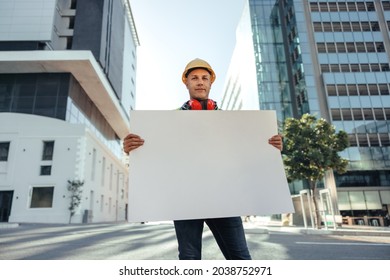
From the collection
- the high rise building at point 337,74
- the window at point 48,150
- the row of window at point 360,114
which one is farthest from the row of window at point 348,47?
the window at point 48,150

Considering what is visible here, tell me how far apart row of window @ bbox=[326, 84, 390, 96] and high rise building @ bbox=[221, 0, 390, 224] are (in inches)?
2.9

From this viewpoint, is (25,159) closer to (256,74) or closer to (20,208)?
(20,208)

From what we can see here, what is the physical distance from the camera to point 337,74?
2386 centimetres

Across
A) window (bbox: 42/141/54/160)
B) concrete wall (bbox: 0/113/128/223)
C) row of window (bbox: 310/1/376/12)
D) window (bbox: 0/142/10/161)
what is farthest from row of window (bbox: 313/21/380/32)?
window (bbox: 0/142/10/161)

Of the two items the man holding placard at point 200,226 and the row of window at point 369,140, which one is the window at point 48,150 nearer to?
the man holding placard at point 200,226

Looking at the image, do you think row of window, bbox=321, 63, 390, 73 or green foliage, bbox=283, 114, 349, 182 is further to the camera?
row of window, bbox=321, 63, 390, 73

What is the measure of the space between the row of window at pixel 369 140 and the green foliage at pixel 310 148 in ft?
33.1

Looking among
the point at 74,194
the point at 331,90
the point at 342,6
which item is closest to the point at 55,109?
the point at 74,194

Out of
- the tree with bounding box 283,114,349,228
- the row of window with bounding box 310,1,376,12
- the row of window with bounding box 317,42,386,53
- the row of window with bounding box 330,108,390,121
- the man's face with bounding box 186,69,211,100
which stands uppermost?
the row of window with bounding box 310,1,376,12

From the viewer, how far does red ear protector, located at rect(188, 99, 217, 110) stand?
1818mm

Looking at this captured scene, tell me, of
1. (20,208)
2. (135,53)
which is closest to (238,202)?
(20,208)

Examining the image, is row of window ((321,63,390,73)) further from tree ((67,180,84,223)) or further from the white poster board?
the white poster board

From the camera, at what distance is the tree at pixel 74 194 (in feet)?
54.1
